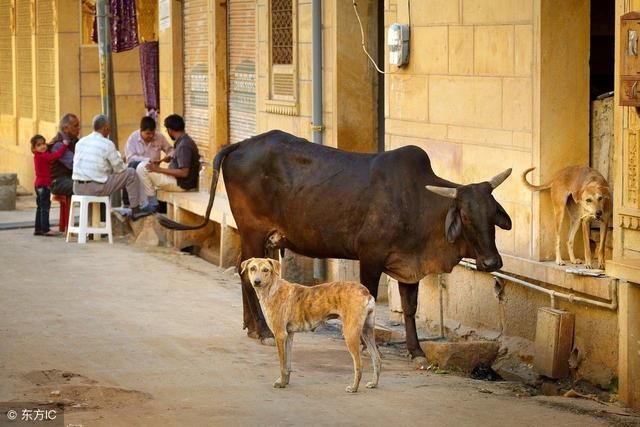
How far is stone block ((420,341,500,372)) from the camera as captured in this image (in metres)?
10.5

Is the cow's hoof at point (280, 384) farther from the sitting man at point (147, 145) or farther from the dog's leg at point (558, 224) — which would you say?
the sitting man at point (147, 145)

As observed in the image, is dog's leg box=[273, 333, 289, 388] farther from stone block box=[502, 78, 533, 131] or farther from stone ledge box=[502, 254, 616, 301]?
stone block box=[502, 78, 533, 131]

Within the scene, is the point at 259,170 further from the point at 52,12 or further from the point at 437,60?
the point at 52,12

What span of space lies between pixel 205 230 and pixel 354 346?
28.5ft

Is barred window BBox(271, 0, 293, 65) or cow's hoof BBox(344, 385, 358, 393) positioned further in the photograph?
barred window BBox(271, 0, 293, 65)

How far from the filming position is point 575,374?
396 inches

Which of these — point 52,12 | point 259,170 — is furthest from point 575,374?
point 52,12

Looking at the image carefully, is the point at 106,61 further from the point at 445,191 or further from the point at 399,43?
the point at 445,191

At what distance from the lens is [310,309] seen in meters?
9.21

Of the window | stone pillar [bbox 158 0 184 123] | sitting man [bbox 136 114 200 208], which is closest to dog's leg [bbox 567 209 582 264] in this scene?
the window

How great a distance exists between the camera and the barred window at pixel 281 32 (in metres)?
14.9

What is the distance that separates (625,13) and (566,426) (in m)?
2.63

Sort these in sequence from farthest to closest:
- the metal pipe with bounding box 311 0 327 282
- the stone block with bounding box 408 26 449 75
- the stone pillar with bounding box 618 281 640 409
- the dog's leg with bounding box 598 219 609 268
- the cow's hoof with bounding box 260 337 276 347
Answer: the metal pipe with bounding box 311 0 327 282 < the stone block with bounding box 408 26 449 75 < the cow's hoof with bounding box 260 337 276 347 < the dog's leg with bounding box 598 219 609 268 < the stone pillar with bounding box 618 281 640 409

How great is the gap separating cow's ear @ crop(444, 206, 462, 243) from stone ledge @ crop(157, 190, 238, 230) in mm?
5736
